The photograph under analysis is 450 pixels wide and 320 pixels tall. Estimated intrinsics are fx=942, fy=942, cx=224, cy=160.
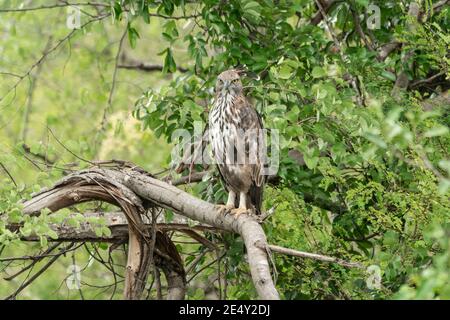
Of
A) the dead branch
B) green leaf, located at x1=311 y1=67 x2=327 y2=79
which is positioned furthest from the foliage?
the dead branch

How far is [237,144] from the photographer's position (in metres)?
5.28

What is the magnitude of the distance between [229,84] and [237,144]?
37cm

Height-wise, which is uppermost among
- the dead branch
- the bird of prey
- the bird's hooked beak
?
the bird's hooked beak

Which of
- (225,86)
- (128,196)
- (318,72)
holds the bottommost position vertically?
(128,196)

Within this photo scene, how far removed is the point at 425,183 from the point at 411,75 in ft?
5.33

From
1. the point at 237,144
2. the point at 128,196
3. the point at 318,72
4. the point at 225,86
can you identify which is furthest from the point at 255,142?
the point at 128,196

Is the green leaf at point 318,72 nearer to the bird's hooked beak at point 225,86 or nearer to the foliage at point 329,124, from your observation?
the foliage at point 329,124

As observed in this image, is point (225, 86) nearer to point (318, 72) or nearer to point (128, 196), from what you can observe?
point (318, 72)

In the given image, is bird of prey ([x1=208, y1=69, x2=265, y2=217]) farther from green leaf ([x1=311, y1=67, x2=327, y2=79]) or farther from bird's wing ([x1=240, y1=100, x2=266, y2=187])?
green leaf ([x1=311, y1=67, x2=327, y2=79])

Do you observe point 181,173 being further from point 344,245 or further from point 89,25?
point 89,25

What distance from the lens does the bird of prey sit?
5.28 metres

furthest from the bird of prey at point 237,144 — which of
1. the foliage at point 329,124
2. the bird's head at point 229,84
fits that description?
the foliage at point 329,124

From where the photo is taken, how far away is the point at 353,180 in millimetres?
5508
